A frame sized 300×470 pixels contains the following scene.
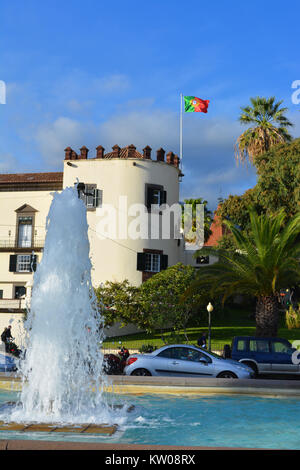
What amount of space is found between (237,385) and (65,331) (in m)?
5.30

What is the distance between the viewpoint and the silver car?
1616 centimetres

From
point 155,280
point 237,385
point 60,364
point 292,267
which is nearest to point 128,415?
point 60,364

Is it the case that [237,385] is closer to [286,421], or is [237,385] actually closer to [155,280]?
[286,421]

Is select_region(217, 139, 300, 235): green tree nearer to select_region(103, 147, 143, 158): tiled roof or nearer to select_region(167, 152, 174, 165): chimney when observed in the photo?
select_region(167, 152, 174, 165): chimney

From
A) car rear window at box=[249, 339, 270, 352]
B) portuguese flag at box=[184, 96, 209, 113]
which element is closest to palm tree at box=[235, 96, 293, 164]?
portuguese flag at box=[184, 96, 209, 113]

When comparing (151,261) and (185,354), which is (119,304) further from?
(185,354)

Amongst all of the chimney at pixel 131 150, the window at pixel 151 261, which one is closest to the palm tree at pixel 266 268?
the window at pixel 151 261

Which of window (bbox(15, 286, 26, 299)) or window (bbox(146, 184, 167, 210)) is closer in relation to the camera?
window (bbox(146, 184, 167, 210))

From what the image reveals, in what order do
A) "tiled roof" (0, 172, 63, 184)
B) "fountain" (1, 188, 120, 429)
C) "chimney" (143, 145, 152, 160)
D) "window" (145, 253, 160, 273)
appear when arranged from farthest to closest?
"tiled roof" (0, 172, 63, 184) → "chimney" (143, 145, 152, 160) → "window" (145, 253, 160, 273) → "fountain" (1, 188, 120, 429)

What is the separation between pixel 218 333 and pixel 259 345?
16.4m

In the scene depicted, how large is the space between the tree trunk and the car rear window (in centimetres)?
517

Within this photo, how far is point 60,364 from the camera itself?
1073 centimetres

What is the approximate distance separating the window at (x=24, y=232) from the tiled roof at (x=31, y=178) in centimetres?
343

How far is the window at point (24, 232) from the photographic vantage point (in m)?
47.1
